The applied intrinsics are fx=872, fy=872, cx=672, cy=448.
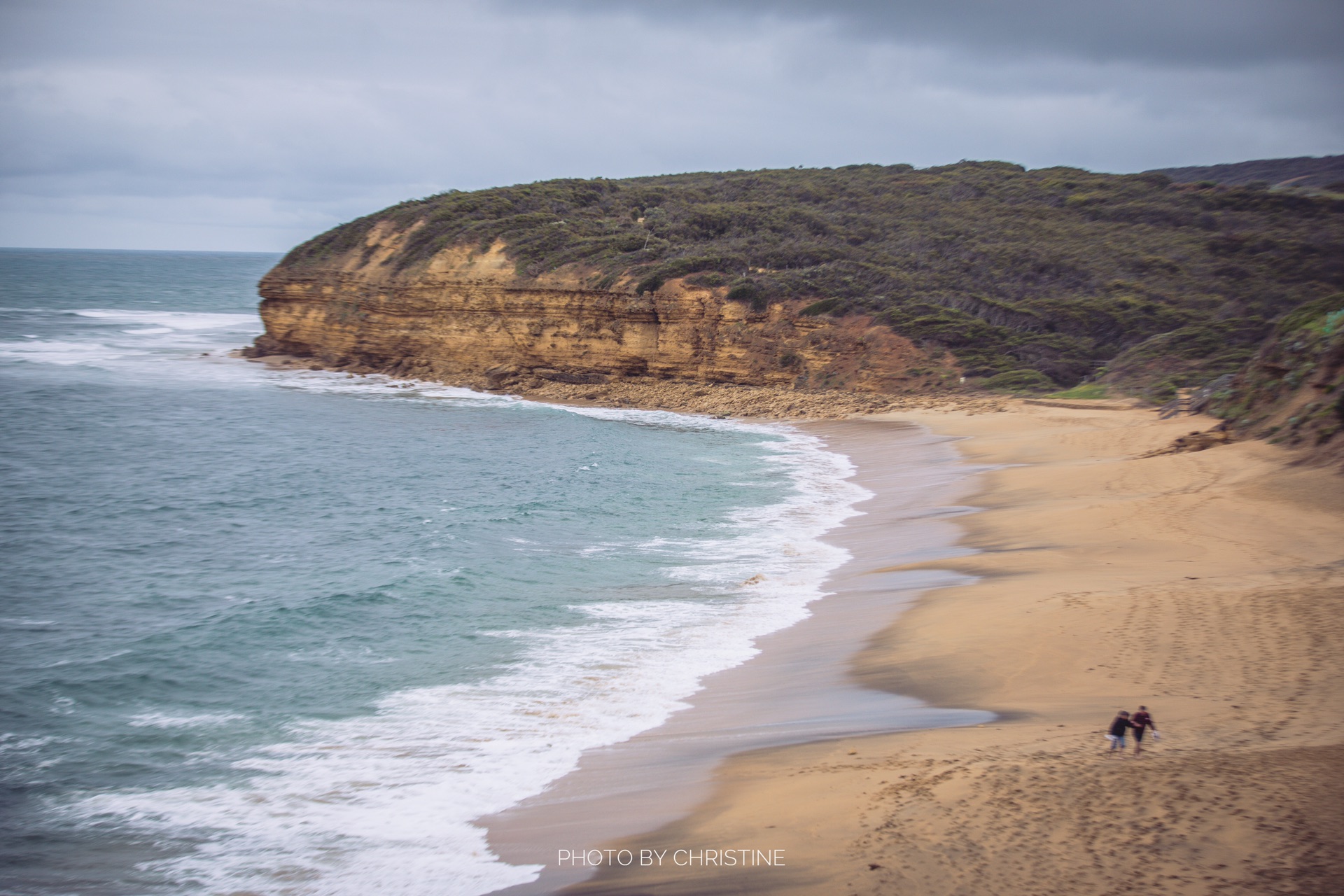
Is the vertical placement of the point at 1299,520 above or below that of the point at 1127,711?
above

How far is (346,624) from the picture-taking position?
13062 mm

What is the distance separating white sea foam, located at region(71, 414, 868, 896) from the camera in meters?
7.11

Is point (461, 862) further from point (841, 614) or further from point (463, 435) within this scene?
point (463, 435)

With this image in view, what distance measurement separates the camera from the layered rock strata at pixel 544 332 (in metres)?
36.2

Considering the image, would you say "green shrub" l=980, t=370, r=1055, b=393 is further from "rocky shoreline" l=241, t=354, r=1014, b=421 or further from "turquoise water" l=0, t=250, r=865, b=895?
"turquoise water" l=0, t=250, r=865, b=895

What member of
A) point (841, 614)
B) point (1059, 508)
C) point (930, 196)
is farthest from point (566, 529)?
point (930, 196)

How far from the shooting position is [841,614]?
12352mm

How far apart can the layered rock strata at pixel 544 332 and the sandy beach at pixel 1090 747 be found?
885 inches

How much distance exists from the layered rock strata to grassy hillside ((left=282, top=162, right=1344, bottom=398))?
3.16ft

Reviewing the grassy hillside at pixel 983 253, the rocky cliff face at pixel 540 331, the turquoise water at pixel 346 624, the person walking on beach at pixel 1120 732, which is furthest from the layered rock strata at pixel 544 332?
the person walking on beach at pixel 1120 732

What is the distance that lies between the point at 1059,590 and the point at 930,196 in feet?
176

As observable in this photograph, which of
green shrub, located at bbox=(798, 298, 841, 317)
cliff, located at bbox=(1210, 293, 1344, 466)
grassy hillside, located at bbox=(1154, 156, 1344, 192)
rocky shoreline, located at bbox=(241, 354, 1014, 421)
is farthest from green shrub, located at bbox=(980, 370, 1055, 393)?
grassy hillside, located at bbox=(1154, 156, 1344, 192)

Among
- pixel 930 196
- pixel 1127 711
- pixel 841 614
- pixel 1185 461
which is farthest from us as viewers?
pixel 930 196

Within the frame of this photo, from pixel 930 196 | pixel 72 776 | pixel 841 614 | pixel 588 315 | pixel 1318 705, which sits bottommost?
pixel 72 776
